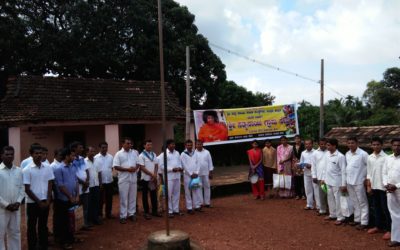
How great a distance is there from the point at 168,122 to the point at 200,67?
7466mm

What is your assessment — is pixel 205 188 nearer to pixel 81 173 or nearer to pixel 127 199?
pixel 127 199

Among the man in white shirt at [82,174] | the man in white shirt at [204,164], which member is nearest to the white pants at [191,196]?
the man in white shirt at [204,164]

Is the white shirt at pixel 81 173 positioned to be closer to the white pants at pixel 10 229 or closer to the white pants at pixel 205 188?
the white pants at pixel 10 229

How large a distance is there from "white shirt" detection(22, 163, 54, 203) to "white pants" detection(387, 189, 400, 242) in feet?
18.3

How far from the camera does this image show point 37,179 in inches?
227

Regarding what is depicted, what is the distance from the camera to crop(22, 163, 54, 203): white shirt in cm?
568

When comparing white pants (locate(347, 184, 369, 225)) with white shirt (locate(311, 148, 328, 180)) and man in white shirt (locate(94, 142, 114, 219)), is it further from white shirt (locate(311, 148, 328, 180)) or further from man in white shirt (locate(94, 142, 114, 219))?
man in white shirt (locate(94, 142, 114, 219))

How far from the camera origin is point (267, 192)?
11.8 m

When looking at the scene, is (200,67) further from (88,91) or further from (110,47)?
(88,91)

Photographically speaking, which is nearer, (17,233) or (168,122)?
(17,233)

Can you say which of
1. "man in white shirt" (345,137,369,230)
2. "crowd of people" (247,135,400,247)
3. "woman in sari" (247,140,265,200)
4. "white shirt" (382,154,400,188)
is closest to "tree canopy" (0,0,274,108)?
"woman in sari" (247,140,265,200)

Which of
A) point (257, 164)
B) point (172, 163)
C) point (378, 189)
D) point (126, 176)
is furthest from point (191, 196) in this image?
point (378, 189)

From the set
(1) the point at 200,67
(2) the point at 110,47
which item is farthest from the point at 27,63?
(1) the point at 200,67

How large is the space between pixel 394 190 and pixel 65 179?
5.47m
